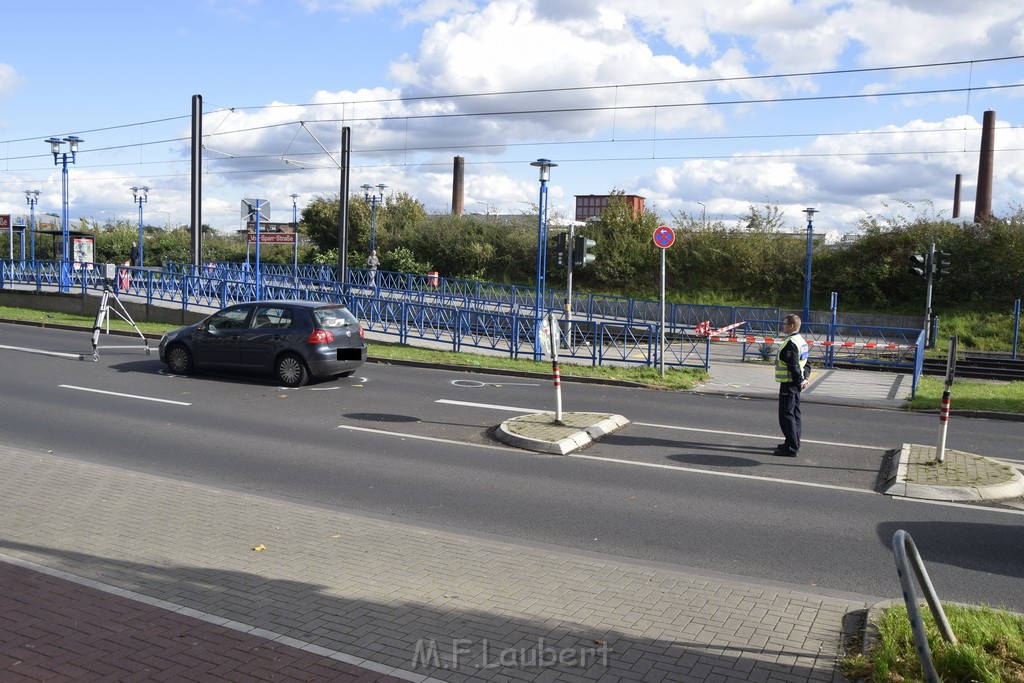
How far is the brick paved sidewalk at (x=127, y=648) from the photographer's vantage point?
4414 millimetres

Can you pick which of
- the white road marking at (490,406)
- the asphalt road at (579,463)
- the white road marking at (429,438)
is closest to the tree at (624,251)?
the asphalt road at (579,463)

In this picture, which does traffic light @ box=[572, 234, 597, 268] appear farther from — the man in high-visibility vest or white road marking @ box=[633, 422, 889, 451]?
the man in high-visibility vest

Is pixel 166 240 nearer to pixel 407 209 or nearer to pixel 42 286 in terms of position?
pixel 407 209

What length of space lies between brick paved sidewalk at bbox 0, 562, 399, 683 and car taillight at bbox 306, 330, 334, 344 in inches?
411

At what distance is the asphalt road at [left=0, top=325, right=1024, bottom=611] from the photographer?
7223 mm

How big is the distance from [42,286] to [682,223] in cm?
3044

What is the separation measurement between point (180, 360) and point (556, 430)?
28.2 feet

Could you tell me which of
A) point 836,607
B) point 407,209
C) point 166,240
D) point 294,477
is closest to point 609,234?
point 407,209

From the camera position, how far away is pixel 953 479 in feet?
30.7

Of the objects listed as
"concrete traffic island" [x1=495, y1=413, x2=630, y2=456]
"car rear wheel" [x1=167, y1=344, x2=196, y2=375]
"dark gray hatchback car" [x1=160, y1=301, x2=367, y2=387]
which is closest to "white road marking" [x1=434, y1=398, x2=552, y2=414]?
"concrete traffic island" [x1=495, y1=413, x2=630, y2=456]

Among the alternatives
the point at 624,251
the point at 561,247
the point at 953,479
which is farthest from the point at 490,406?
the point at 624,251

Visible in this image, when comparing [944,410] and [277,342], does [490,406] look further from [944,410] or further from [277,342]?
[944,410]

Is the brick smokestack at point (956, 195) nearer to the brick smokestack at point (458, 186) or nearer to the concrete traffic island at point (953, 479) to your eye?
the brick smokestack at point (458, 186)

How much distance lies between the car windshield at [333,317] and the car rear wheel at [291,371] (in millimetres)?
779
